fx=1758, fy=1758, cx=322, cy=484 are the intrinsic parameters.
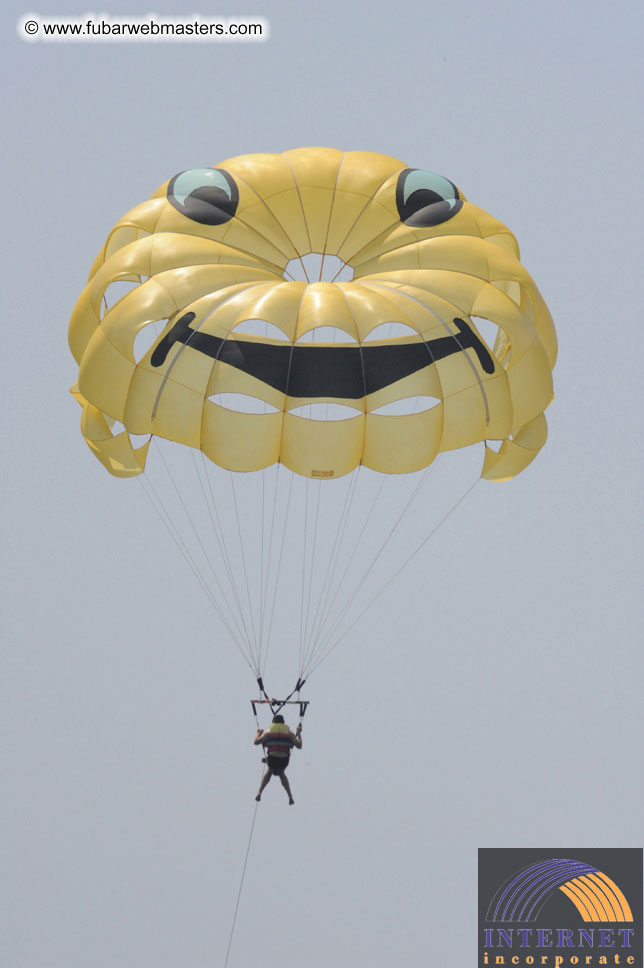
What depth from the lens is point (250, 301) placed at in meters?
22.1

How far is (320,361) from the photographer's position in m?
22.4

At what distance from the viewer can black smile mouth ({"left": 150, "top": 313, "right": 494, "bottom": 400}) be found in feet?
73.4

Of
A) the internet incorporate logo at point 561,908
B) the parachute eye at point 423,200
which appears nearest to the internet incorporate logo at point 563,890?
the internet incorporate logo at point 561,908

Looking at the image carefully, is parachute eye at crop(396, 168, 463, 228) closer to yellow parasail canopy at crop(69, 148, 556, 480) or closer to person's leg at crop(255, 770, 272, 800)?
yellow parasail canopy at crop(69, 148, 556, 480)

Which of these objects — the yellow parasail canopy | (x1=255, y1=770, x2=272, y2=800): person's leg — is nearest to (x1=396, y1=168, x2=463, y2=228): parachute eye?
the yellow parasail canopy

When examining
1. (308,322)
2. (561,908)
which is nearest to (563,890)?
(561,908)

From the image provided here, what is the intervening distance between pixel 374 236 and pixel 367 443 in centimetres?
298

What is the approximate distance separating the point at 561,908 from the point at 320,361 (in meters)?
9.71

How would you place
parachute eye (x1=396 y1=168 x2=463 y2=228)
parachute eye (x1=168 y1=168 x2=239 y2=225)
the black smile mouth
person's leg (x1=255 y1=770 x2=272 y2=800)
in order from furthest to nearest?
parachute eye (x1=396 y1=168 x2=463 y2=228) < parachute eye (x1=168 y1=168 x2=239 y2=225) < person's leg (x1=255 y1=770 x2=272 y2=800) < the black smile mouth

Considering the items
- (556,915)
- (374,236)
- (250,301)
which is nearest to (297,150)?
(374,236)

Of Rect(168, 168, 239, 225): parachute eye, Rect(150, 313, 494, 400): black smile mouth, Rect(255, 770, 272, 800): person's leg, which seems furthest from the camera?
Rect(168, 168, 239, 225): parachute eye

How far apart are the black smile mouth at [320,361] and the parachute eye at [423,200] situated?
1829 millimetres

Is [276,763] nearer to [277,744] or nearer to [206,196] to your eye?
[277,744]

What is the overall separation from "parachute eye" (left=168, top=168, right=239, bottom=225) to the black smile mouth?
1803 millimetres
